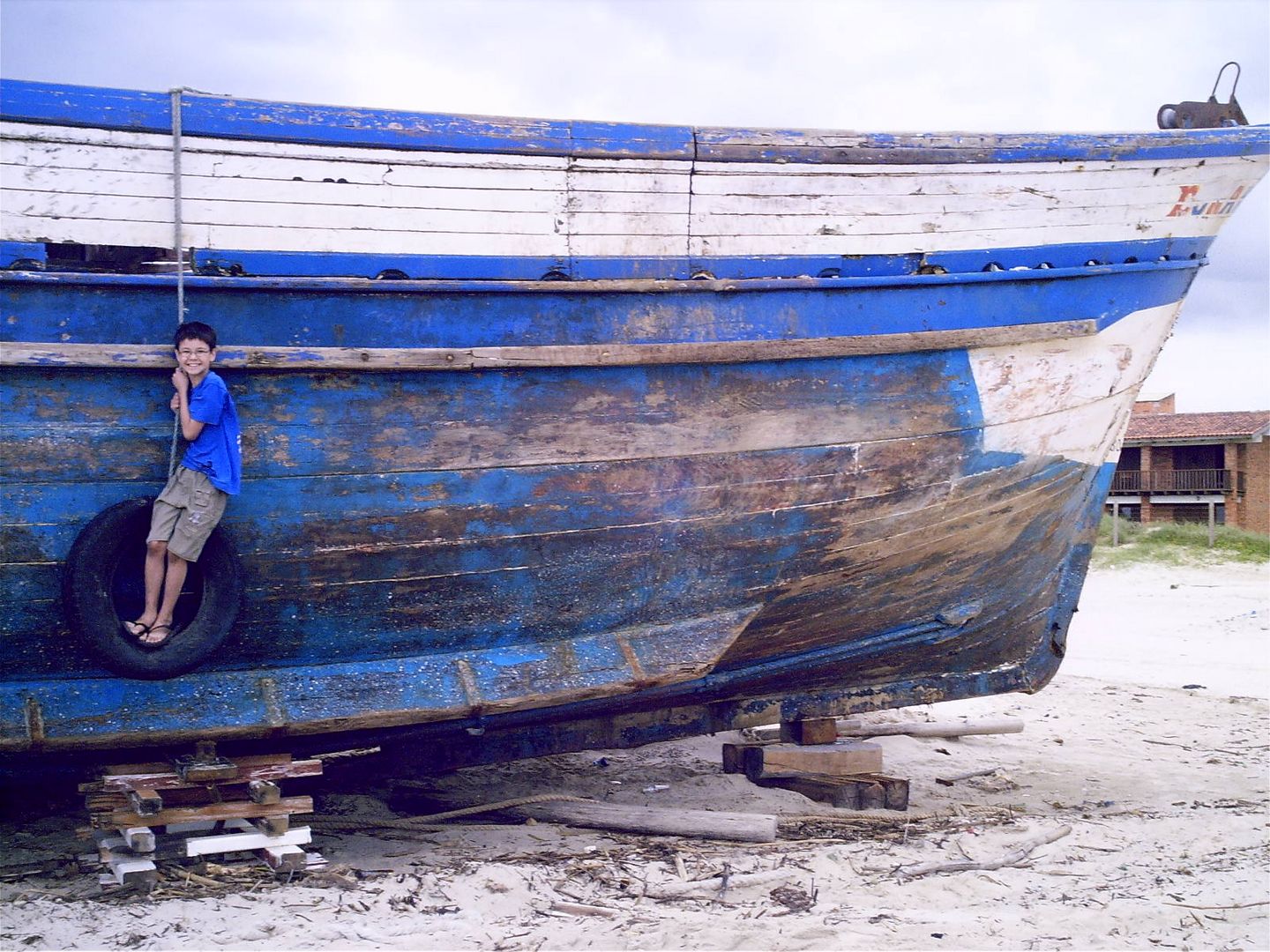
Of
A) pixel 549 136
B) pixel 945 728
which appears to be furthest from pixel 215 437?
pixel 945 728

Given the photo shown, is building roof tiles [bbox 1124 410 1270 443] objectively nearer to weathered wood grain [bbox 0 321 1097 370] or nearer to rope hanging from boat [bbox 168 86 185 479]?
weathered wood grain [bbox 0 321 1097 370]

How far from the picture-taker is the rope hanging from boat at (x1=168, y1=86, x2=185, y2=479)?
397 cm

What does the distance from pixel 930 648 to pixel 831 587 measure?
0.78m

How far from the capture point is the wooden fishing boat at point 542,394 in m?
3.96

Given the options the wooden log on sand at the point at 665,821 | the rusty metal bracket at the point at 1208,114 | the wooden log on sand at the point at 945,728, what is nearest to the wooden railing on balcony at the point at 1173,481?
the wooden log on sand at the point at 945,728

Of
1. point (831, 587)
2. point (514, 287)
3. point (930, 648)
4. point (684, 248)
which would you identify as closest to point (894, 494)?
point (831, 587)

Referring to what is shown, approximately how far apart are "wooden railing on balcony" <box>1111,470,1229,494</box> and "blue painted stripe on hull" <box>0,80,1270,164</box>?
27225 millimetres

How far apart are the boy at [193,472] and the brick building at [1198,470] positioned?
95.6 feet

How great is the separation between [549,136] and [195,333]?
150 cm

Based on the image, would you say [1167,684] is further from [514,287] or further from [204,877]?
[204,877]

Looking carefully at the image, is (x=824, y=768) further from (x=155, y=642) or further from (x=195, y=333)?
(x=195, y=333)

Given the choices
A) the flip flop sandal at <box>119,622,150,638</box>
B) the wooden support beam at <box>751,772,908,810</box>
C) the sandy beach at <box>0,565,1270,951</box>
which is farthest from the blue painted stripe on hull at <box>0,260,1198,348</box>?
the wooden support beam at <box>751,772,908,810</box>

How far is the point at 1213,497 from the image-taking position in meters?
29.8

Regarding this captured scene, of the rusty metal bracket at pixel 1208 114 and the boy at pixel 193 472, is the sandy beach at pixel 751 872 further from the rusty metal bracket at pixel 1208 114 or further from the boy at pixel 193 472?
the rusty metal bracket at pixel 1208 114
